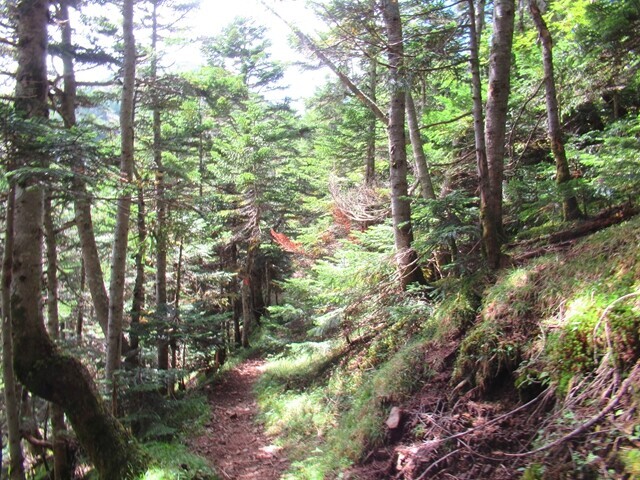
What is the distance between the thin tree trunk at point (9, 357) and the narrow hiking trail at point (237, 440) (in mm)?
2880

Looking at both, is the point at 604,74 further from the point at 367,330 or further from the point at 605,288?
the point at 367,330

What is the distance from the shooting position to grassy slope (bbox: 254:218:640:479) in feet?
10.3

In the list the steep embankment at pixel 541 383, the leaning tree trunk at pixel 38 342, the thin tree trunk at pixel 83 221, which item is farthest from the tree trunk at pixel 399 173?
the thin tree trunk at pixel 83 221

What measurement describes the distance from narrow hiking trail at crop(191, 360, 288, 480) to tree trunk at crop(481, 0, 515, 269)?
15.1ft

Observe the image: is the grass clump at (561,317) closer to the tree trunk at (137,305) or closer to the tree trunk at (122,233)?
the tree trunk at (122,233)

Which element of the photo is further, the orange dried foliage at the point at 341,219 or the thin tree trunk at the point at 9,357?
the orange dried foliage at the point at 341,219

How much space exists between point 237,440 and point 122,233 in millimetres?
4907

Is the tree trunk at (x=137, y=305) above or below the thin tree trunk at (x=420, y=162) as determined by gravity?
below

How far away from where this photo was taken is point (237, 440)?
28.0 feet

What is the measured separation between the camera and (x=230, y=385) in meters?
13.3

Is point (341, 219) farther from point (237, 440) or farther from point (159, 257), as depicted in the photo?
point (237, 440)

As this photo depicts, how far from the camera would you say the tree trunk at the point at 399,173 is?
793 centimetres

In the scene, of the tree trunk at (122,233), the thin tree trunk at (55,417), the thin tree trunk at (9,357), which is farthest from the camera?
the tree trunk at (122,233)

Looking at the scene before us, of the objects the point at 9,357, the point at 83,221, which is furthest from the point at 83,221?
the point at 9,357
